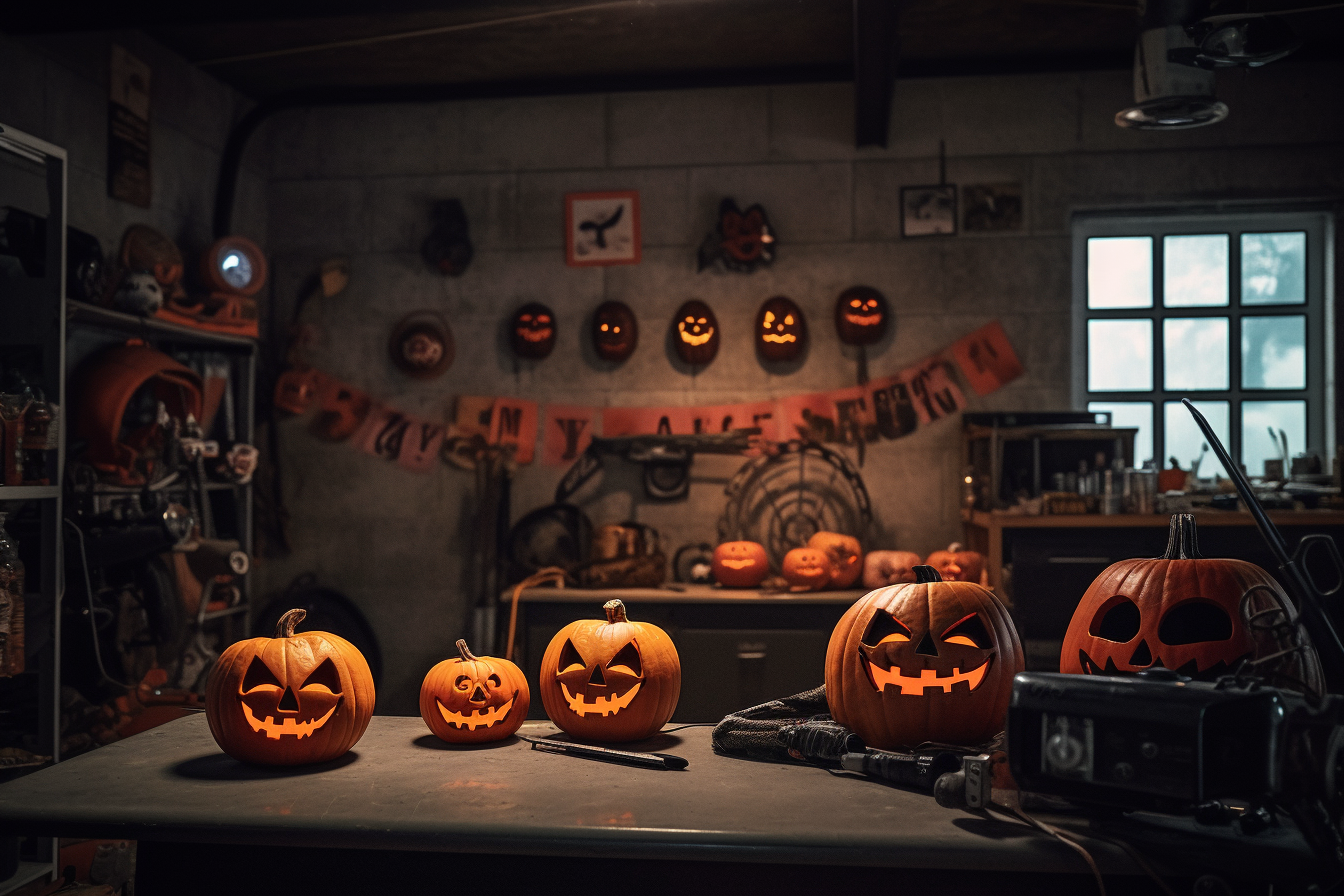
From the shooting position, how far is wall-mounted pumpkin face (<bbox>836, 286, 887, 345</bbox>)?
456cm

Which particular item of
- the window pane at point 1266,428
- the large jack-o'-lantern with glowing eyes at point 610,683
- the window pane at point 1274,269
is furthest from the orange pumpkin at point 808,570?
the large jack-o'-lantern with glowing eyes at point 610,683

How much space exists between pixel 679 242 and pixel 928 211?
3.61ft

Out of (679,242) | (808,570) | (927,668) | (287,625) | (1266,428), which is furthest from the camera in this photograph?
(679,242)

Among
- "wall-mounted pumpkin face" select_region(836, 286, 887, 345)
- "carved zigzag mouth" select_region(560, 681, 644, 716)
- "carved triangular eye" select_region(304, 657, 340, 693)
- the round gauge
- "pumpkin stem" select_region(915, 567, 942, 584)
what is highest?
the round gauge

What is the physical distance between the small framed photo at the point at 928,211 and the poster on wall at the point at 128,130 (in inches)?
122

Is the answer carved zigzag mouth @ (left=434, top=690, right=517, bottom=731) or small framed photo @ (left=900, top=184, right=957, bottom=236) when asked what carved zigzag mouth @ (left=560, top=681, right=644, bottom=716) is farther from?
small framed photo @ (left=900, top=184, right=957, bottom=236)

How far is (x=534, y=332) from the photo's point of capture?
473 cm

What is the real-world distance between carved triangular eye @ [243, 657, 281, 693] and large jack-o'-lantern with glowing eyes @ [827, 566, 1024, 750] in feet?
2.94

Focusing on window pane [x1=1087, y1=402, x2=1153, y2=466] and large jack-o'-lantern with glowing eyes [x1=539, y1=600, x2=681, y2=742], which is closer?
large jack-o'-lantern with glowing eyes [x1=539, y1=600, x2=681, y2=742]

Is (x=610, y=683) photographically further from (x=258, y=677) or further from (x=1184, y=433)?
(x=1184, y=433)

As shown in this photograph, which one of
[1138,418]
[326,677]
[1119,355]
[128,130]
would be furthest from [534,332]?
[326,677]

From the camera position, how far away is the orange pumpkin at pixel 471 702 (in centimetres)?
179

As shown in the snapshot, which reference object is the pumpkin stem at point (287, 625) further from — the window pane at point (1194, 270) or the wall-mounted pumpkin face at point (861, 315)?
the window pane at point (1194, 270)

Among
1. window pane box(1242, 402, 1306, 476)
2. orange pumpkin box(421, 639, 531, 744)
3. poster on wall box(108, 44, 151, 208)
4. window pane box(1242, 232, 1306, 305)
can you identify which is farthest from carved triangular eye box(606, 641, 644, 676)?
window pane box(1242, 232, 1306, 305)
